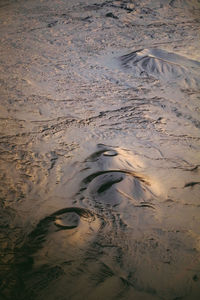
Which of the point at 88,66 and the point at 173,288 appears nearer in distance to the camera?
the point at 173,288

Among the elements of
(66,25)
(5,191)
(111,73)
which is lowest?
(5,191)

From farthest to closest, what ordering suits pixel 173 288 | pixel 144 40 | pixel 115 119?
pixel 144 40
pixel 115 119
pixel 173 288

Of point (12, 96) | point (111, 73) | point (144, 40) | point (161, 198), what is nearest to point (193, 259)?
point (161, 198)

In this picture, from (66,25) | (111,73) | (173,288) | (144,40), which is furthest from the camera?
(66,25)

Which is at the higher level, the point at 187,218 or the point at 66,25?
the point at 66,25

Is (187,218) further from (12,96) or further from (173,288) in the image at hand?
(12,96)

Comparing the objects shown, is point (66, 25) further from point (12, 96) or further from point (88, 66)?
point (12, 96)

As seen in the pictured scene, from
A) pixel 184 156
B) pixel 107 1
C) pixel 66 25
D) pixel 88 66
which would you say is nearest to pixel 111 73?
pixel 88 66
